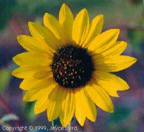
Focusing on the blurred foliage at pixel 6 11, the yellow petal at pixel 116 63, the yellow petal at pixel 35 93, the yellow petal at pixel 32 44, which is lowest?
the yellow petal at pixel 35 93

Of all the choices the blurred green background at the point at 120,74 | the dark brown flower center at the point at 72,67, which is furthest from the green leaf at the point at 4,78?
the dark brown flower center at the point at 72,67

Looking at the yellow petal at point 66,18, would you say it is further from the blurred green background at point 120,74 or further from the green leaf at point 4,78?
the green leaf at point 4,78

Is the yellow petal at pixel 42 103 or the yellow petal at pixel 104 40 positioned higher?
the yellow petal at pixel 104 40

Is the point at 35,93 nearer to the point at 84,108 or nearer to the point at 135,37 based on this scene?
the point at 84,108

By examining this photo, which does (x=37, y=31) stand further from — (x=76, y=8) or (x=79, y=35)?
(x=76, y=8)

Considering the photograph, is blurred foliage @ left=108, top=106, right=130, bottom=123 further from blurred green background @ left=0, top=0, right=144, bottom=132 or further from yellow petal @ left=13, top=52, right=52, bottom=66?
yellow petal @ left=13, top=52, right=52, bottom=66

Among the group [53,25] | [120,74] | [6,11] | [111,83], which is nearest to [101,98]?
[111,83]

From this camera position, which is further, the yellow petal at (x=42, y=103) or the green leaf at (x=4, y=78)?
the green leaf at (x=4, y=78)
